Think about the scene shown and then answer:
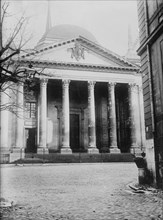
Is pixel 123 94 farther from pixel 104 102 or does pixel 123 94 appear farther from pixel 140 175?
pixel 140 175

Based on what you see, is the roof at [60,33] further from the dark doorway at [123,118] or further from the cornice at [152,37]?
the cornice at [152,37]

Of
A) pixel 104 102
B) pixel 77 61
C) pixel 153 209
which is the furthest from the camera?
pixel 104 102

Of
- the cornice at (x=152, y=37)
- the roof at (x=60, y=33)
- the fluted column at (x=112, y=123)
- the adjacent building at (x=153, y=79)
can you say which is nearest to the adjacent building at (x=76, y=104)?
the fluted column at (x=112, y=123)

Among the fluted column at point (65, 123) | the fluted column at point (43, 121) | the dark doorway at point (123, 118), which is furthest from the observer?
the dark doorway at point (123, 118)

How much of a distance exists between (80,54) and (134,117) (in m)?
11.1

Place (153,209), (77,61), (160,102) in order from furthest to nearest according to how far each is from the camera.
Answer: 1. (77,61)
2. (160,102)
3. (153,209)

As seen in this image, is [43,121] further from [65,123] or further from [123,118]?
[123,118]

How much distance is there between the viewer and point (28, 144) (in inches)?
1549

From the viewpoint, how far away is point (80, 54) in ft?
123

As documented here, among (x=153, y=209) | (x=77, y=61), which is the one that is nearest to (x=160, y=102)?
(x=153, y=209)

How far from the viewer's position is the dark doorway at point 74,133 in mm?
41719

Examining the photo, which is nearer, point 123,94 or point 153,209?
point 153,209

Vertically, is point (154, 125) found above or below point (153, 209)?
above

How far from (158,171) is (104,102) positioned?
32665 mm
